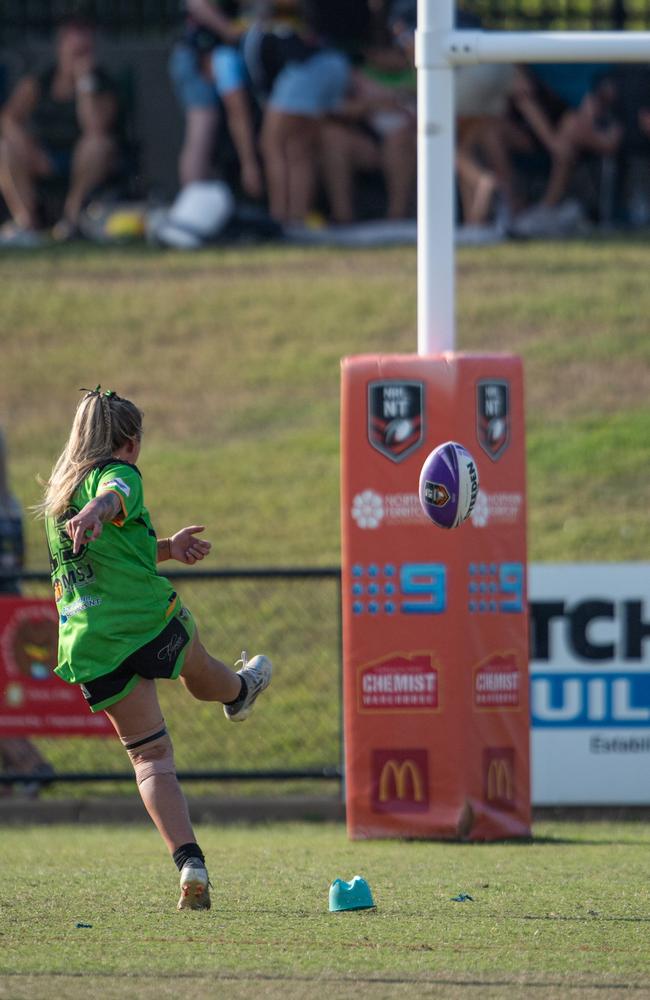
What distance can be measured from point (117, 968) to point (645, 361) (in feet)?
34.8

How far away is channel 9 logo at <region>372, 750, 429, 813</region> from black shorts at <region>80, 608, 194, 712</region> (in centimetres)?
233

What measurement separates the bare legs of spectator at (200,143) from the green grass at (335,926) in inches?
434

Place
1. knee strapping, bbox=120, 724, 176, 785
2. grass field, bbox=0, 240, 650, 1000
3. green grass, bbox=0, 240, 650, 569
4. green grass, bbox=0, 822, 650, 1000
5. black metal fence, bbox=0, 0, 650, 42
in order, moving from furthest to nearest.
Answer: black metal fence, bbox=0, 0, 650, 42, green grass, bbox=0, 240, 650, 569, knee strapping, bbox=120, 724, 176, 785, grass field, bbox=0, 240, 650, 1000, green grass, bbox=0, 822, 650, 1000

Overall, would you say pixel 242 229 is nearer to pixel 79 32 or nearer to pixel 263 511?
pixel 79 32

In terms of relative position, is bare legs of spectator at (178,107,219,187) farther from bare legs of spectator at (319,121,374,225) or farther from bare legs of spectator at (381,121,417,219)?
bare legs of spectator at (381,121,417,219)

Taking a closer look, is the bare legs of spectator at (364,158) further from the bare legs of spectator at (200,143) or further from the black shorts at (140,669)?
the black shorts at (140,669)

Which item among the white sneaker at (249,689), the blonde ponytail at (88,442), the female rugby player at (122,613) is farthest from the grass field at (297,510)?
the blonde ponytail at (88,442)

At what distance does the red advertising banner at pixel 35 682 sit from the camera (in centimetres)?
930

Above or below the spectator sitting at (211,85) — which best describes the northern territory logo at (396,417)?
below

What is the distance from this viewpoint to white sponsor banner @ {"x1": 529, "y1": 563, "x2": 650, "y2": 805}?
9117 mm

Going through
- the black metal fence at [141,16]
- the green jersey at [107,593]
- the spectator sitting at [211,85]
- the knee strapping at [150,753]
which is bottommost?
the knee strapping at [150,753]

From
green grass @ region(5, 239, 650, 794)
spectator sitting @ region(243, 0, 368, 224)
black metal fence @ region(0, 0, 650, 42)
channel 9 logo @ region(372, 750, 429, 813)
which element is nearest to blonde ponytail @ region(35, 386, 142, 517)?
channel 9 logo @ region(372, 750, 429, 813)

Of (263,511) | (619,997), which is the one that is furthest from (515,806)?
(263,511)

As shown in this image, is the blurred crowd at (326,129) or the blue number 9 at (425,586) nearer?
the blue number 9 at (425,586)
